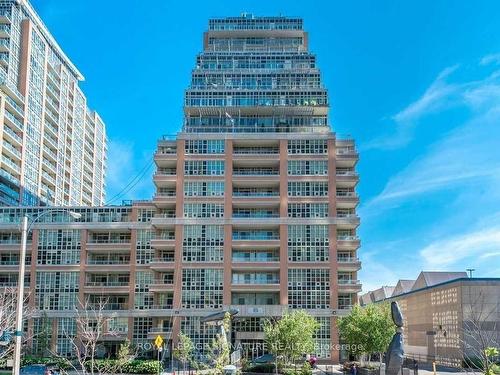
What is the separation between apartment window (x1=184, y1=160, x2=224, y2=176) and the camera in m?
87.8

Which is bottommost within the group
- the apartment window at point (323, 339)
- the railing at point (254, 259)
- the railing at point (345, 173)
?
the apartment window at point (323, 339)

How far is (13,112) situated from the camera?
109312 mm

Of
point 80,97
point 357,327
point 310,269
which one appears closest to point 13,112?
point 80,97

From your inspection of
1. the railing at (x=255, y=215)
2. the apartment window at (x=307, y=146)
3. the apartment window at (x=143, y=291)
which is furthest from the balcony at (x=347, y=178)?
the apartment window at (x=143, y=291)

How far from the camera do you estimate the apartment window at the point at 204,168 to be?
8775 centimetres

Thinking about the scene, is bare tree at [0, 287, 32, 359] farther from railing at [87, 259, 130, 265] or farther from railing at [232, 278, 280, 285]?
railing at [232, 278, 280, 285]

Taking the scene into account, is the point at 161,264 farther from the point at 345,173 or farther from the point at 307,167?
the point at 345,173

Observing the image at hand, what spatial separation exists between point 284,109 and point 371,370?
156 ft

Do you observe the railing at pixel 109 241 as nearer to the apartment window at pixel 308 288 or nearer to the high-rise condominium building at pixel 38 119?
the high-rise condominium building at pixel 38 119

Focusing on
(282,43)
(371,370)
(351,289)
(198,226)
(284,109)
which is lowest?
(371,370)

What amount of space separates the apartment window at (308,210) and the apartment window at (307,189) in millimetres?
1363

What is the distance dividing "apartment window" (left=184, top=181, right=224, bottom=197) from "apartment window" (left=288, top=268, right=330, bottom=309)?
47.3ft

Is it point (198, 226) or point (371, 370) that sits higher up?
point (198, 226)

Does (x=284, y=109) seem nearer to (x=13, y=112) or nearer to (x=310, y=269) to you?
(x=310, y=269)
